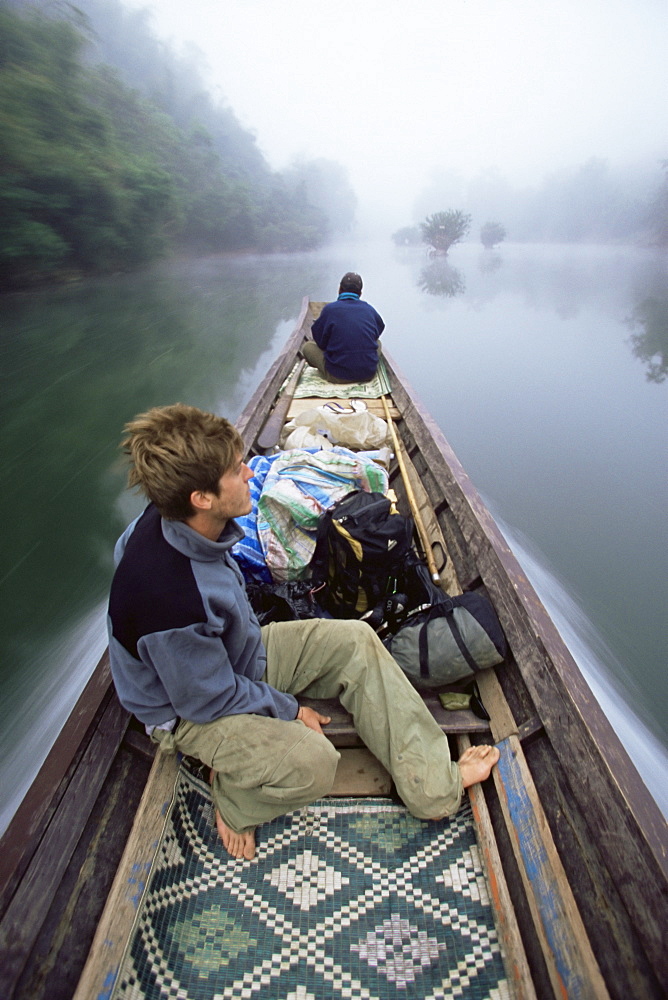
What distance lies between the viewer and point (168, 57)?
65.1 metres

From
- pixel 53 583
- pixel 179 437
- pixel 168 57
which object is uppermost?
pixel 168 57

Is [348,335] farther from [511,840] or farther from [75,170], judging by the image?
[75,170]

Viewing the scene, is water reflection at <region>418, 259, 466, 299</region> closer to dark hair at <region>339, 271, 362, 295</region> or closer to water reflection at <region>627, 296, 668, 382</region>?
water reflection at <region>627, 296, 668, 382</region>

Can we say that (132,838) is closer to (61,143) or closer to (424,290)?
(61,143)

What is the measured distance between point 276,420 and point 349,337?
1.71m

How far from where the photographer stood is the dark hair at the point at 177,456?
1.24 meters

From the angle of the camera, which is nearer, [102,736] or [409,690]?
[102,736]

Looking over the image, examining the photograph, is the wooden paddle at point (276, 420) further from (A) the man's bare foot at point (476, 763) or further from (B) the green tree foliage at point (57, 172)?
(B) the green tree foliage at point (57, 172)

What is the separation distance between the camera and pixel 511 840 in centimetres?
142

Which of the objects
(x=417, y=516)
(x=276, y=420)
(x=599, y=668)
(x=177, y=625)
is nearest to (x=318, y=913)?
(x=177, y=625)

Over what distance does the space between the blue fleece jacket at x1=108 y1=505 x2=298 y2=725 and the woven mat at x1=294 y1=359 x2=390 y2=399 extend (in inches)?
149

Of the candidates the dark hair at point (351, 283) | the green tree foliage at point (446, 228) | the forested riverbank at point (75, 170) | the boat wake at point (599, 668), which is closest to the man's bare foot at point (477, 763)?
the boat wake at point (599, 668)

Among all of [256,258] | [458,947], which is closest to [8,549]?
[458,947]

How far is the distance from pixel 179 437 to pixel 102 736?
101 centimetres
